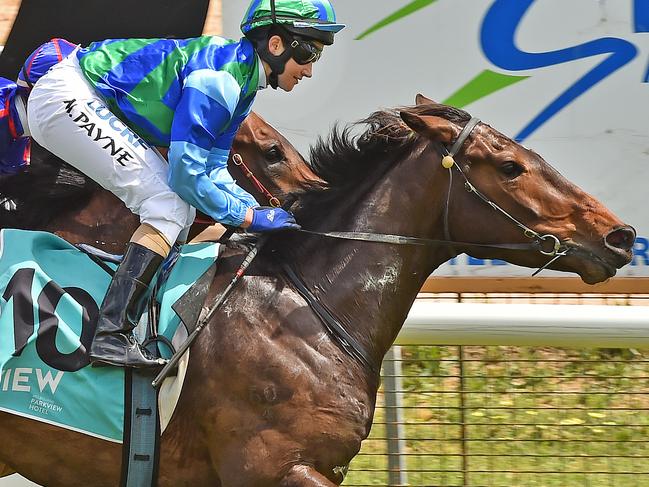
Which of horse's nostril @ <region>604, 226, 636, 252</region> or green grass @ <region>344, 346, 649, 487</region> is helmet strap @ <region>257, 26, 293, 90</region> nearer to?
horse's nostril @ <region>604, 226, 636, 252</region>

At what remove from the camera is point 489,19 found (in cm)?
596

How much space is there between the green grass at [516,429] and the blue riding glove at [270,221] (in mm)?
1279

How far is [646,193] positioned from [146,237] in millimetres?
3213

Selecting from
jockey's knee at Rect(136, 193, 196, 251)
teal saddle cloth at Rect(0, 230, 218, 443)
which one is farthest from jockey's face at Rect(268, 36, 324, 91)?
teal saddle cloth at Rect(0, 230, 218, 443)

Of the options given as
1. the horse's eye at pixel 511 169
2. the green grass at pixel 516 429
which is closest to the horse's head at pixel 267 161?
the green grass at pixel 516 429

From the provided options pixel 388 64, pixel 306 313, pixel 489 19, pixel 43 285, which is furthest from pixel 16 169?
pixel 489 19

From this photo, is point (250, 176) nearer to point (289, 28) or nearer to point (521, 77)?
point (289, 28)

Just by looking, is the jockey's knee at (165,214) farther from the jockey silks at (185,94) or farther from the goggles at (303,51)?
the goggles at (303,51)

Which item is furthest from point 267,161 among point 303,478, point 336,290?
point 303,478

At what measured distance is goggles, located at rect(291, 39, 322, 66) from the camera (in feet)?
12.2

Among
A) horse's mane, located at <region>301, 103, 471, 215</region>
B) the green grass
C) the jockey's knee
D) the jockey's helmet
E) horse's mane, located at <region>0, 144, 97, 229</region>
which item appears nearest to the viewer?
the jockey's knee

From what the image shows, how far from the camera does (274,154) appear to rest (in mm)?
5031

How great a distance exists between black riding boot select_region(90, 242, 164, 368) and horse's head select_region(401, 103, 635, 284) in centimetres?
98

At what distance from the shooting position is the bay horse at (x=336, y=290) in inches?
138
